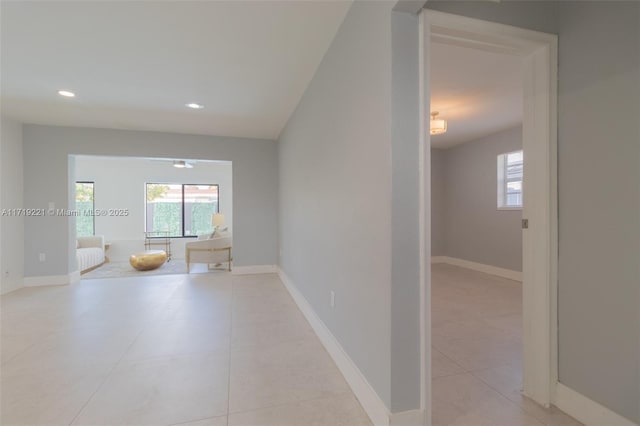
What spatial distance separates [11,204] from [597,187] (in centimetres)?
609

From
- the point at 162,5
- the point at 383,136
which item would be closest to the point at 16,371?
the point at 162,5

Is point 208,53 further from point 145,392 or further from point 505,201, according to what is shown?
point 505,201

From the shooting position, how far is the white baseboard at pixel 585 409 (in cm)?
128

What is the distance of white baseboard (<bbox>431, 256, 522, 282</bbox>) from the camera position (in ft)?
14.7

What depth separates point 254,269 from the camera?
4887 mm

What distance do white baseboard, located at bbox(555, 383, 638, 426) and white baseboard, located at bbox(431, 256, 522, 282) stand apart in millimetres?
3371

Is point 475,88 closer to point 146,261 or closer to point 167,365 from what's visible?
point 167,365

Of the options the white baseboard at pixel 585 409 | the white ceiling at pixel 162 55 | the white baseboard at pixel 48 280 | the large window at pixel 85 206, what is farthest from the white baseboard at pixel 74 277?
the white baseboard at pixel 585 409

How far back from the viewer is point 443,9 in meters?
1.34

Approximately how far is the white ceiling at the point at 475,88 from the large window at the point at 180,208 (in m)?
6.44

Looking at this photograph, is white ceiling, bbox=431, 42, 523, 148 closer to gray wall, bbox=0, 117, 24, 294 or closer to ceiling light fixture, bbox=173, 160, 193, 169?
ceiling light fixture, bbox=173, 160, 193, 169

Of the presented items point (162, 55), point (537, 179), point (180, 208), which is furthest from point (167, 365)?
point (180, 208)

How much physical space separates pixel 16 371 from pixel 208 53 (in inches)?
102

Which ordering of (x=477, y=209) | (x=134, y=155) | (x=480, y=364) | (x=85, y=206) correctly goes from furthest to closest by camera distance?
(x=85, y=206)
(x=477, y=209)
(x=134, y=155)
(x=480, y=364)
